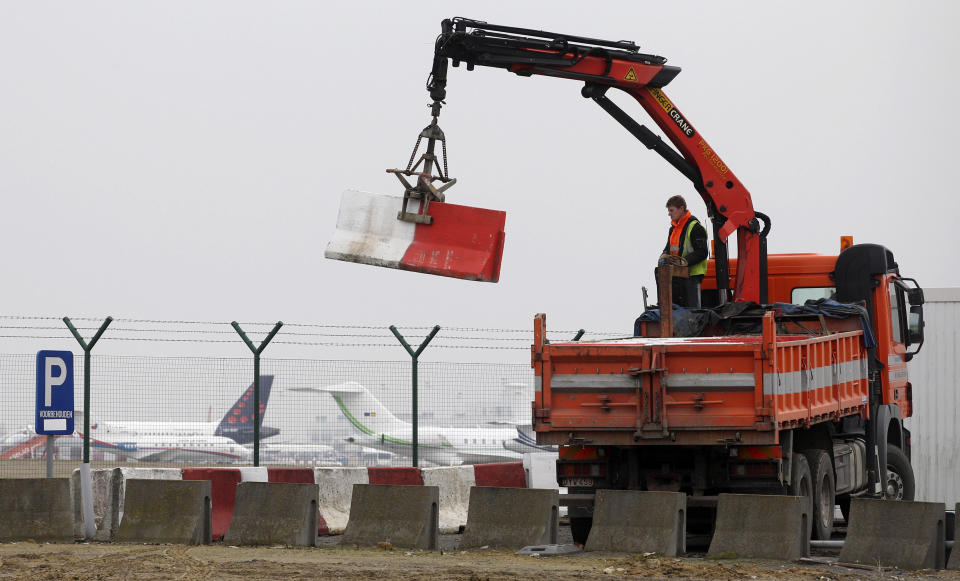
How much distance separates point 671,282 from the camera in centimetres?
1441

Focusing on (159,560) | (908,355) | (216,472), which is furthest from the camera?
(908,355)

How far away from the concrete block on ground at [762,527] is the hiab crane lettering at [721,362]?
20.9 inches

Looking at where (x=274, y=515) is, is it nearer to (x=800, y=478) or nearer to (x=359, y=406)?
(x=800, y=478)

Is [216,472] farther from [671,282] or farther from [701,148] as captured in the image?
[701,148]

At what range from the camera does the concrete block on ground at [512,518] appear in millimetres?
12055

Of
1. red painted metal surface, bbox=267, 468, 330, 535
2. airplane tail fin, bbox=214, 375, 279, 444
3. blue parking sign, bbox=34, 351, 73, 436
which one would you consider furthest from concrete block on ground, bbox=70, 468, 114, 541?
airplane tail fin, bbox=214, 375, 279, 444

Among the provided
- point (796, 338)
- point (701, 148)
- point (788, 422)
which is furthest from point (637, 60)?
point (788, 422)

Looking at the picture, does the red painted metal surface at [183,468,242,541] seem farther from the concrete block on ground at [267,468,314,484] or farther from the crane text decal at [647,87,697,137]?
the crane text decal at [647,87,697,137]

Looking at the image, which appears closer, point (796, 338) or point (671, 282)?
point (796, 338)

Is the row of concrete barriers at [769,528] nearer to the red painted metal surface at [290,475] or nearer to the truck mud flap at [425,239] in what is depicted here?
the truck mud flap at [425,239]

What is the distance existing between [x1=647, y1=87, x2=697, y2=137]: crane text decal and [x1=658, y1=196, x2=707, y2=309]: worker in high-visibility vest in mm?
1538

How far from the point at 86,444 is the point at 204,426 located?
3.21 meters

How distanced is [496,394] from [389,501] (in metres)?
5.87

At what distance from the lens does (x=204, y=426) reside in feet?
58.4
